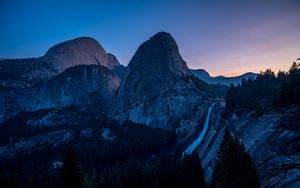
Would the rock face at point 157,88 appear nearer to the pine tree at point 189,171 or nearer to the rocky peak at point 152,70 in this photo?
the rocky peak at point 152,70

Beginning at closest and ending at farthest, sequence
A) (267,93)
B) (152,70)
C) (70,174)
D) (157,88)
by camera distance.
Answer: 1. (70,174)
2. (267,93)
3. (157,88)
4. (152,70)

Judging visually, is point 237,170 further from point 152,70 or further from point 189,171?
point 152,70

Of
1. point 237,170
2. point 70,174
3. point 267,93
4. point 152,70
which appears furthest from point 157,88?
point 237,170

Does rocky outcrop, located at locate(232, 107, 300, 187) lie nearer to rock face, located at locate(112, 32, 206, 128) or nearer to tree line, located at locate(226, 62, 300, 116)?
tree line, located at locate(226, 62, 300, 116)

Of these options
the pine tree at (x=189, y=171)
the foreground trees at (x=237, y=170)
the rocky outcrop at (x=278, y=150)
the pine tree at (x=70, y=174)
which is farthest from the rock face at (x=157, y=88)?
the pine tree at (x=70, y=174)

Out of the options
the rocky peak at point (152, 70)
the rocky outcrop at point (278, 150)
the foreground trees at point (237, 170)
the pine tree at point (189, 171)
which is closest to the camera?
the rocky outcrop at point (278, 150)

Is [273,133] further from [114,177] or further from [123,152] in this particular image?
[123,152]

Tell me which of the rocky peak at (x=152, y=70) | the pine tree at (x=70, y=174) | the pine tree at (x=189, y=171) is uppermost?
the rocky peak at (x=152, y=70)
